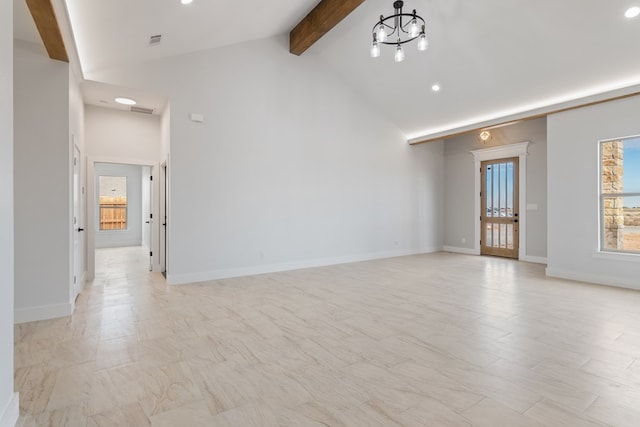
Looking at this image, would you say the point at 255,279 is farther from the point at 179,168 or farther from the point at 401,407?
the point at 401,407

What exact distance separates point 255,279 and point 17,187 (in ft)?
10.5

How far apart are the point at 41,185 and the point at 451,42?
593cm

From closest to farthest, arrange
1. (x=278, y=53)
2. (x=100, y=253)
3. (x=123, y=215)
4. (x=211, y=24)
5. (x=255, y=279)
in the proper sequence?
(x=211, y=24) < (x=255, y=279) < (x=278, y=53) < (x=100, y=253) < (x=123, y=215)

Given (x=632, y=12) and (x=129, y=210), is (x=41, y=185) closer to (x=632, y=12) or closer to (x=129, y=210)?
(x=632, y=12)

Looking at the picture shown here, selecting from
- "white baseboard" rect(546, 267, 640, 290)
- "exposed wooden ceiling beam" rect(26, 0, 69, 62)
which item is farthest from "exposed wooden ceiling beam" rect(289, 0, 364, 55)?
"white baseboard" rect(546, 267, 640, 290)

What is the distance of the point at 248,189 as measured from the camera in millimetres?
5672

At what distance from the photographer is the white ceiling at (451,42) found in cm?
377

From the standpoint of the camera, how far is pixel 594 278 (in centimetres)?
505

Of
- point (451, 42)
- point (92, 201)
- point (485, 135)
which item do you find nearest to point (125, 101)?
point (92, 201)

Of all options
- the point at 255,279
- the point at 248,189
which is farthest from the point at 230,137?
the point at 255,279

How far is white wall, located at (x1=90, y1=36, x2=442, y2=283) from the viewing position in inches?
200

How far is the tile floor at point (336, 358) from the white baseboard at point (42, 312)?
15cm

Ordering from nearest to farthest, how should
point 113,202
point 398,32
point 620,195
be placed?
point 398,32 < point 620,195 < point 113,202

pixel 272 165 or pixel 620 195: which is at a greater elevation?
pixel 272 165
